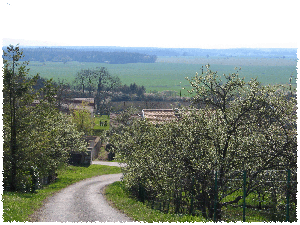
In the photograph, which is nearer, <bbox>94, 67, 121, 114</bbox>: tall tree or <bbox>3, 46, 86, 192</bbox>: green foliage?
<bbox>3, 46, 86, 192</bbox>: green foliage

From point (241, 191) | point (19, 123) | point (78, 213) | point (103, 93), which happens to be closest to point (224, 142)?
point (241, 191)

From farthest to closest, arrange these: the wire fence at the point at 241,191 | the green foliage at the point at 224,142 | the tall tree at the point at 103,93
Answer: the tall tree at the point at 103,93 < the green foliage at the point at 224,142 < the wire fence at the point at 241,191

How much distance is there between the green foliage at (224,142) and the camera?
19.9 metres

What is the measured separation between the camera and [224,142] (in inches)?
802

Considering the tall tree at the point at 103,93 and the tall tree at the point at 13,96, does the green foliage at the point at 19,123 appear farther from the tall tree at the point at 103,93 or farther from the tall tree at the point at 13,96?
the tall tree at the point at 103,93

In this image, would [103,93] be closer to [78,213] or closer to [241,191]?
[78,213]

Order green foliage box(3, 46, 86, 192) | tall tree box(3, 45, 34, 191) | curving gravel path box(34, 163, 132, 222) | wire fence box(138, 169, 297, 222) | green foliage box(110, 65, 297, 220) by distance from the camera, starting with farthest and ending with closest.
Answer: green foliage box(3, 46, 86, 192)
tall tree box(3, 45, 34, 191)
green foliage box(110, 65, 297, 220)
curving gravel path box(34, 163, 132, 222)
wire fence box(138, 169, 297, 222)

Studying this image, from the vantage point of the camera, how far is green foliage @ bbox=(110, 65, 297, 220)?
65.2 ft

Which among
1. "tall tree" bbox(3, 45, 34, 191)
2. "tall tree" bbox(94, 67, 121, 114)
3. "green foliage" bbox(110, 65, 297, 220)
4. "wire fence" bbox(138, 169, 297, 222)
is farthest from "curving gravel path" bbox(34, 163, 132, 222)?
"tall tree" bbox(94, 67, 121, 114)

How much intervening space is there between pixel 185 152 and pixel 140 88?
16354 cm

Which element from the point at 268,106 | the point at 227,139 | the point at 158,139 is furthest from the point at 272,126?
the point at 158,139

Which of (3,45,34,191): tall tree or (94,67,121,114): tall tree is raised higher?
(3,45,34,191): tall tree

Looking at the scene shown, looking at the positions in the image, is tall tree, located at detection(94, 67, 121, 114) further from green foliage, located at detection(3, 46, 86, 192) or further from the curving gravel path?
the curving gravel path

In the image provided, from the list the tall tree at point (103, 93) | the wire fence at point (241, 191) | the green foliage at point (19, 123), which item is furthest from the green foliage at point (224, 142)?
the tall tree at point (103, 93)
